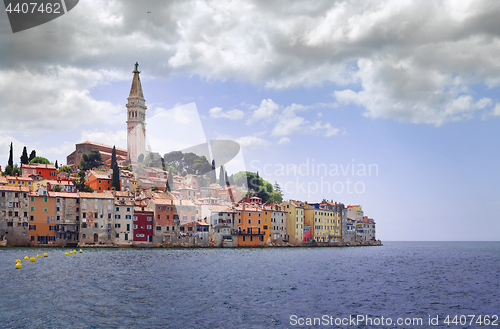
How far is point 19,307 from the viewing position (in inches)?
941

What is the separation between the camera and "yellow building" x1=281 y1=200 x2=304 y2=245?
357 ft

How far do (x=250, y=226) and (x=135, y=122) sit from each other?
61905mm

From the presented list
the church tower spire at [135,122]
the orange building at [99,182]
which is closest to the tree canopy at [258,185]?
the church tower spire at [135,122]

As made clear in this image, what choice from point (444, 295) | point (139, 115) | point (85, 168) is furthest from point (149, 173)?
point (444, 295)

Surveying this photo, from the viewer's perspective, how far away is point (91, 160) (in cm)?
12481

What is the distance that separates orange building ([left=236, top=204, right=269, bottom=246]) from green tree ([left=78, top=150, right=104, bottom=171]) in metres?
47.7

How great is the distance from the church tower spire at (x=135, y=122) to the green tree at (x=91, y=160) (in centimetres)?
1529

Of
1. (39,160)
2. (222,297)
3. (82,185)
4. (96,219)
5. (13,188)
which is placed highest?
(39,160)

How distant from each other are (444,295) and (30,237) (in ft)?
228

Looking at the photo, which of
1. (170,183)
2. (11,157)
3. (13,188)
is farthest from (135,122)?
(13,188)

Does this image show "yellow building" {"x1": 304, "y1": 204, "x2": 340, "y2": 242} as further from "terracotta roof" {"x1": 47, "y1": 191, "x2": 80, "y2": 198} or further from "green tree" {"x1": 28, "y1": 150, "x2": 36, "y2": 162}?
"green tree" {"x1": 28, "y1": 150, "x2": 36, "y2": 162}

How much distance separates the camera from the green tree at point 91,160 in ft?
405

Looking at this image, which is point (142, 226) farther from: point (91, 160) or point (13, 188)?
point (91, 160)

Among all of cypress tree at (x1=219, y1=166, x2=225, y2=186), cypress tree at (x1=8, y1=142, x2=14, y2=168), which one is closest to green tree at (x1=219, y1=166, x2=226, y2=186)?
cypress tree at (x1=219, y1=166, x2=225, y2=186)
